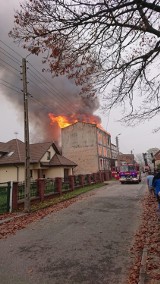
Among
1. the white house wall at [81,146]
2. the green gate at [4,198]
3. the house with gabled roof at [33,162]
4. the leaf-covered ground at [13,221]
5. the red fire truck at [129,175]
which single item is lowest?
the leaf-covered ground at [13,221]

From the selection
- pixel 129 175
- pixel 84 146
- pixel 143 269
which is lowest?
pixel 143 269

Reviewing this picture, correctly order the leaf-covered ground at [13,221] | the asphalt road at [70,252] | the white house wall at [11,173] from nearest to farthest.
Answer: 1. the asphalt road at [70,252]
2. the leaf-covered ground at [13,221]
3. the white house wall at [11,173]

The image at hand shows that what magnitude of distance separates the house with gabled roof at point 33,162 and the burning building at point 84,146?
1172 centimetres

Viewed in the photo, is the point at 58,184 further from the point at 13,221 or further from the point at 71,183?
the point at 13,221

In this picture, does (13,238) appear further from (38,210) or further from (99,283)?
(38,210)

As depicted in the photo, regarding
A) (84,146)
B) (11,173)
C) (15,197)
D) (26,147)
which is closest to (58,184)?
(15,197)

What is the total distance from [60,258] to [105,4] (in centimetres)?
617

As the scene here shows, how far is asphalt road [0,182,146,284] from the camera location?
16.9 ft

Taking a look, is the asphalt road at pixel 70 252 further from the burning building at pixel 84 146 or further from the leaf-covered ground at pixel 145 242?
the burning building at pixel 84 146

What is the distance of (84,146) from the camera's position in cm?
5525

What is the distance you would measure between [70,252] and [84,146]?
160 feet

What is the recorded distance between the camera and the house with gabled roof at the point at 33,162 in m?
33.5

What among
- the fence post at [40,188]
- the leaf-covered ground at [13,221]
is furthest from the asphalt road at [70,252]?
the fence post at [40,188]

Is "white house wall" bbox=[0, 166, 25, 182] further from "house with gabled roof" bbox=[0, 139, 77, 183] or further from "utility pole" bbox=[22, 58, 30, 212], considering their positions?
"utility pole" bbox=[22, 58, 30, 212]
